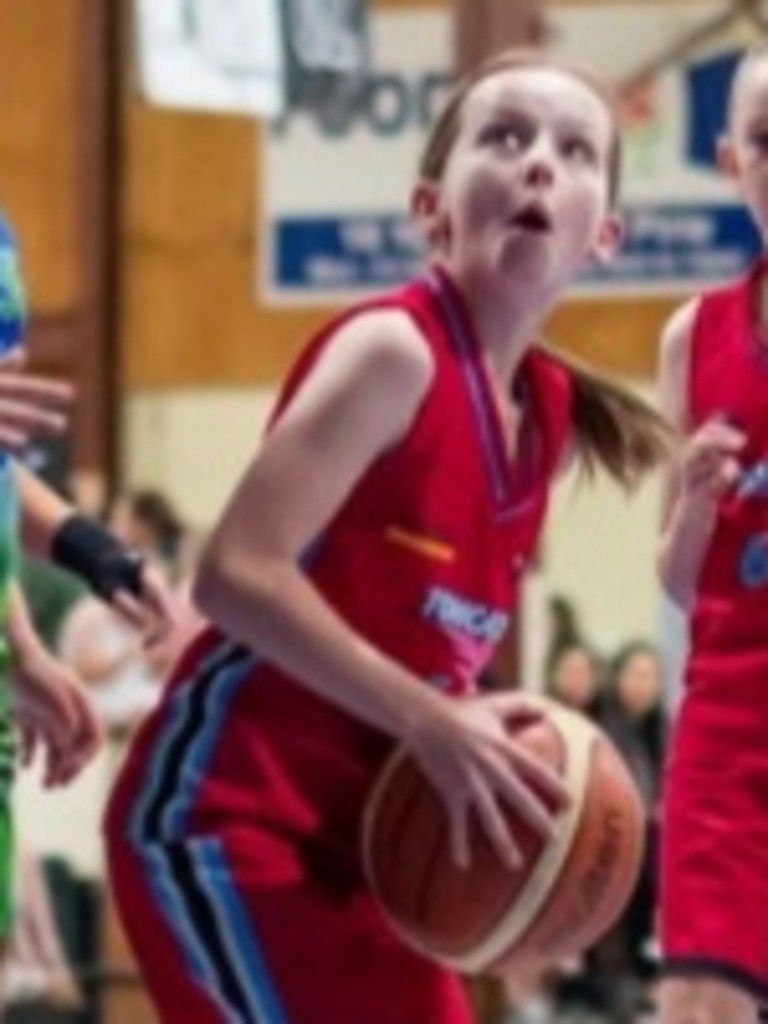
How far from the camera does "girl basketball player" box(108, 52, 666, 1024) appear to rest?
464 centimetres

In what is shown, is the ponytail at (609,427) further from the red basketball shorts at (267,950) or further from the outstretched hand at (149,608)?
the red basketball shorts at (267,950)

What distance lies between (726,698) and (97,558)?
0.89 m

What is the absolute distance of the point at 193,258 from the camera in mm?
12531

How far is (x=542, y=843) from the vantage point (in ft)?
15.6

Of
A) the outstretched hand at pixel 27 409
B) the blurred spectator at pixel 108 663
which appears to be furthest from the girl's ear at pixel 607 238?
the blurred spectator at pixel 108 663

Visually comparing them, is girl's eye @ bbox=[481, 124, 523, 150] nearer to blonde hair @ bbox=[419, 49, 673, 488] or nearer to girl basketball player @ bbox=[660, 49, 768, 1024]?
blonde hair @ bbox=[419, 49, 673, 488]

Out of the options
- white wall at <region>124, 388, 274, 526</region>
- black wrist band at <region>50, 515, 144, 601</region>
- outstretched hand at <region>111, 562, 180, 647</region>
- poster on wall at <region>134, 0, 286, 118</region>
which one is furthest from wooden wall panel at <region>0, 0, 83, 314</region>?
outstretched hand at <region>111, 562, 180, 647</region>

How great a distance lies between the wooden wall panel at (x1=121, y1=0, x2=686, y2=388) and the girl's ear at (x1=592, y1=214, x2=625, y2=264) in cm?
705

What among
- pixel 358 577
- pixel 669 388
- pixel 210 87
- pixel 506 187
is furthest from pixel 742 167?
pixel 210 87

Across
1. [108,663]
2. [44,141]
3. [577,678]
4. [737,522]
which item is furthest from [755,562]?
[44,141]

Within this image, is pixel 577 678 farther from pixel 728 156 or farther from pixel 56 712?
pixel 56 712

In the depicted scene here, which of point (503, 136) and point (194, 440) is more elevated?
point (503, 136)

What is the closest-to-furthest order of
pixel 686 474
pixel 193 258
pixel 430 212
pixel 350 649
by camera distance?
pixel 350 649 → pixel 430 212 → pixel 686 474 → pixel 193 258

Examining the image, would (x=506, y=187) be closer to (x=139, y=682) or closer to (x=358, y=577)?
(x=358, y=577)
